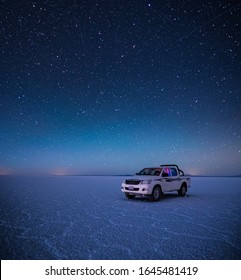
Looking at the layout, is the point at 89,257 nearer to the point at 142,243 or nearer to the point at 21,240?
the point at 142,243

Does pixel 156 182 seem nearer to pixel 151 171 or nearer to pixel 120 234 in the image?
pixel 151 171

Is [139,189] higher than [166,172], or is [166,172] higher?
[166,172]

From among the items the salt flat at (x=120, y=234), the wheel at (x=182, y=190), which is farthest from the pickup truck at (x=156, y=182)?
the salt flat at (x=120, y=234)

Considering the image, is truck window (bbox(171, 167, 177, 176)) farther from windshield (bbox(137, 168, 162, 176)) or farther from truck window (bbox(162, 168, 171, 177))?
windshield (bbox(137, 168, 162, 176))

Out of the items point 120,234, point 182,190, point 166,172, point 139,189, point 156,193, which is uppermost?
point 166,172

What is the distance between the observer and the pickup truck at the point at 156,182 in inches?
492

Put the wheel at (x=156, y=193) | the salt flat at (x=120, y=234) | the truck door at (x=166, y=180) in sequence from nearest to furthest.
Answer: the salt flat at (x=120, y=234), the wheel at (x=156, y=193), the truck door at (x=166, y=180)

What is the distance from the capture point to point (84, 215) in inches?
360

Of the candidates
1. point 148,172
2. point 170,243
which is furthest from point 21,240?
point 148,172

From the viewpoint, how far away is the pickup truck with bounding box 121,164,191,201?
12500 mm

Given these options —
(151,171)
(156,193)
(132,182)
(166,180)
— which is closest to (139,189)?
(132,182)

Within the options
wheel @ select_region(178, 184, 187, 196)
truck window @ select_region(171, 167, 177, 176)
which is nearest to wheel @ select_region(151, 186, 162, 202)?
truck window @ select_region(171, 167, 177, 176)

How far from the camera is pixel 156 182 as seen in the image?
1277 centimetres

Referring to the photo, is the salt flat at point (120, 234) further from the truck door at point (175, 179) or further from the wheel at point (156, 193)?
the truck door at point (175, 179)
